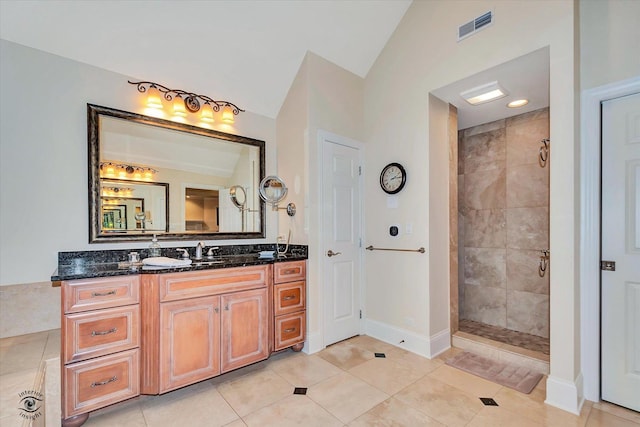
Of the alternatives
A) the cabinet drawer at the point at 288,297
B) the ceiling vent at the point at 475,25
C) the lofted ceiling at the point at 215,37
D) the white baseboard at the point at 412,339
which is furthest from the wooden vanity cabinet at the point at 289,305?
the ceiling vent at the point at 475,25

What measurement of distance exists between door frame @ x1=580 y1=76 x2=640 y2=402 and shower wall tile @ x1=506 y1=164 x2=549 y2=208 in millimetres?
→ 940

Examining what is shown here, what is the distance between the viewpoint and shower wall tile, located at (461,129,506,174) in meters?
3.38

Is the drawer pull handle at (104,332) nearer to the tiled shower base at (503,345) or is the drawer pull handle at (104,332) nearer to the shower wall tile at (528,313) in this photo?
the tiled shower base at (503,345)

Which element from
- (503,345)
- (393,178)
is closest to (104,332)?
(393,178)

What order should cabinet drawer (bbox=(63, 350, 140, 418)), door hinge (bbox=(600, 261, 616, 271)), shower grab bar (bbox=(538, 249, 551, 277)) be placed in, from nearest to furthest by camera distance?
cabinet drawer (bbox=(63, 350, 140, 418)), door hinge (bbox=(600, 261, 616, 271)), shower grab bar (bbox=(538, 249, 551, 277))

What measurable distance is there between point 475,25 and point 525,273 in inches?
99.4

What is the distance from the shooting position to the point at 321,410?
79.4 inches

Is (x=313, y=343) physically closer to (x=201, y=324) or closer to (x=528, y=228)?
(x=201, y=324)

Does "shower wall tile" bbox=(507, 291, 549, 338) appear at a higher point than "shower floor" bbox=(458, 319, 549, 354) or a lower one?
higher

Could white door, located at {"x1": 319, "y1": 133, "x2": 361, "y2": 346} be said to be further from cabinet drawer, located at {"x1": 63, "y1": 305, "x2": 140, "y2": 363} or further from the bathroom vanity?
cabinet drawer, located at {"x1": 63, "y1": 305, "x2": 140, "y2": 363}

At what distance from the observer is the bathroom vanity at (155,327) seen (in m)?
1.82

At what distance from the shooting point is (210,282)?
2283 mm

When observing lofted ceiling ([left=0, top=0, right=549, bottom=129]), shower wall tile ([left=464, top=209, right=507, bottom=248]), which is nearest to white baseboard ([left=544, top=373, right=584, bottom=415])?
shower wall tile ([left=464, top=209, right=507, bottom=248])

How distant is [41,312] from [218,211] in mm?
1524
